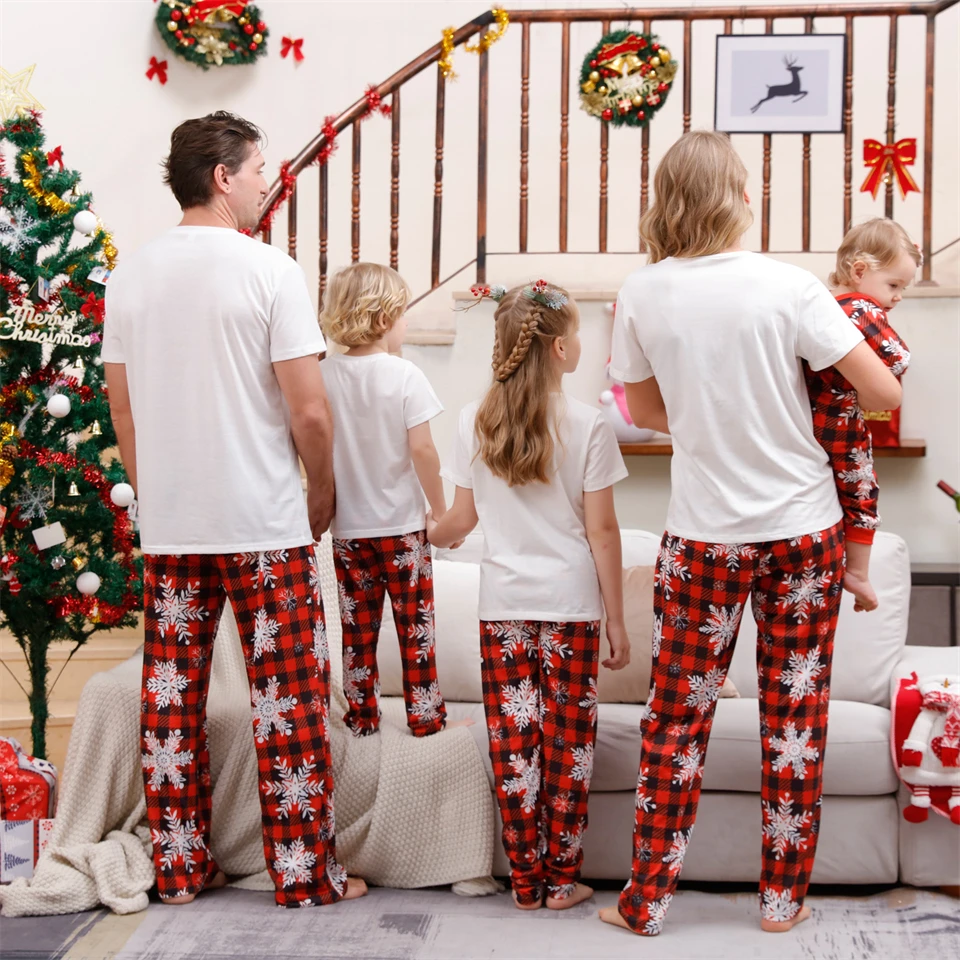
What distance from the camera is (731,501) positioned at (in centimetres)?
181

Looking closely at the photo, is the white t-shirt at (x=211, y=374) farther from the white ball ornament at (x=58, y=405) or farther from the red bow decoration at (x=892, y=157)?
the red bow decoration at (x=892, y=157)

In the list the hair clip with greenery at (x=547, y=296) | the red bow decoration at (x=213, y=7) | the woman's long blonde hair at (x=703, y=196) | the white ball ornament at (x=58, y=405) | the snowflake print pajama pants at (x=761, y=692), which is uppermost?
the red bow decoration at (x=213, y=7)

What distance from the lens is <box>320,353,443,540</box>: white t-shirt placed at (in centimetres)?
227

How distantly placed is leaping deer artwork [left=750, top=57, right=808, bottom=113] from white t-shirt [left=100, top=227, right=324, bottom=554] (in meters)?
2.31

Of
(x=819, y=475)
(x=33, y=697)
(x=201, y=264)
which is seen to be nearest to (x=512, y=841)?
(x=819, y=475)

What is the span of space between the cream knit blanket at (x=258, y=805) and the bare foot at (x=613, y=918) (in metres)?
0.27

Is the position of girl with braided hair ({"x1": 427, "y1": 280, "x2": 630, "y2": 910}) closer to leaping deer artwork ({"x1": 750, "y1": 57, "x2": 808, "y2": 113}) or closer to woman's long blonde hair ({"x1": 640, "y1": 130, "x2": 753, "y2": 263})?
woman's long blonde hair ({"x1": 640, "y1": 130, "x2": 753, "y2": 263})

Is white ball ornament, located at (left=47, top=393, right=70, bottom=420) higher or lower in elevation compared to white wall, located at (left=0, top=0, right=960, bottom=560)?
lower

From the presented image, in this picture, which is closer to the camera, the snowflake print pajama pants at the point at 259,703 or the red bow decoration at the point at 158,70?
the snowflake print pajama pants at the point at 259,703

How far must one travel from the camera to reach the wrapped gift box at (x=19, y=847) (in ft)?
7.09

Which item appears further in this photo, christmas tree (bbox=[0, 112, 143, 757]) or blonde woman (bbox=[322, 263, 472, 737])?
christmas tree (bbox=[0, 112, 143, 757])

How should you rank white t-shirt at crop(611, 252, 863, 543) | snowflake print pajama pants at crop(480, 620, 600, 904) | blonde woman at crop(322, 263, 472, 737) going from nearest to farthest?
white t-shirt at crop(611, 252, 863, 543)
snowflake print pajama pants at crop(480, 620, 600, 904)
blonde woman at crop(322, 263, 472, 737)

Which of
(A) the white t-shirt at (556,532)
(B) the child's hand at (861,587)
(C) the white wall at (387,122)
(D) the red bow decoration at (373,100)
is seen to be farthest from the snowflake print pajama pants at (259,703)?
(C) the white wall at (387,122)

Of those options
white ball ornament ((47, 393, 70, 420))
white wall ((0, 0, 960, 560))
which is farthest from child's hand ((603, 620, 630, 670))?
white wall ((0, 0, 960, 560))
